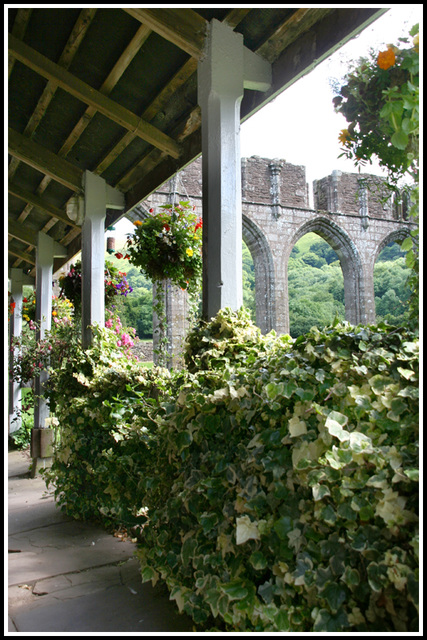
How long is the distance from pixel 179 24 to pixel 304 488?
212cm

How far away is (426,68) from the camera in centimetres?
107

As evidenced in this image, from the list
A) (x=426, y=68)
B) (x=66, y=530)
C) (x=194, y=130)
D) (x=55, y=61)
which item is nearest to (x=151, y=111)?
(x=194, y=130)

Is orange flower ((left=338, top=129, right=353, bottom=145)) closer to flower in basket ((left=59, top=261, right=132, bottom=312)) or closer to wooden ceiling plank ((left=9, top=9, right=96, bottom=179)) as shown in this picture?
wooden ceiling plank ((left=9, top=9, right=96, bottom=179))

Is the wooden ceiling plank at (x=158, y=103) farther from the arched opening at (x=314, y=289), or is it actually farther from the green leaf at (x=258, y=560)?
the arched opening at (x=314, y=289)

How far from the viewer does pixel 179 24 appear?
2.26 meters

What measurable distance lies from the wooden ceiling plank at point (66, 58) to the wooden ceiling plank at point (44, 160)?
13 cm

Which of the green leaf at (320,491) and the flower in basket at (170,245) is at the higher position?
the flower in basket at (170,245)

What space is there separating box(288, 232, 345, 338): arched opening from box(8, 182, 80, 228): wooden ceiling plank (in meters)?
14.4

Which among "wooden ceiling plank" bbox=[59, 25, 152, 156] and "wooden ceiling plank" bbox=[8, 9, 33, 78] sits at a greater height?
"wooden ceiling plank" bbox=[8, 9, 33, 78]

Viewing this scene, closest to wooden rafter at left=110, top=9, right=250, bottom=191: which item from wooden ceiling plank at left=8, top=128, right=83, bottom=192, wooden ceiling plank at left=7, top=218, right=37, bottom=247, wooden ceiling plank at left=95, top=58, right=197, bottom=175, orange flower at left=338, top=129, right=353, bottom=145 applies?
wooden ceiling plank at left=95, top=58, right=197, bottom=175

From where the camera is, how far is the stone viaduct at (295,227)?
12.8 meters

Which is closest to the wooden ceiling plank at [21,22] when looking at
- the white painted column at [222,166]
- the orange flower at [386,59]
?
the white painted column at [222,166]

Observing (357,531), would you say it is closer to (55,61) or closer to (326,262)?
(55,61)

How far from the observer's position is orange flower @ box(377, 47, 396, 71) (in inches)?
46.1
